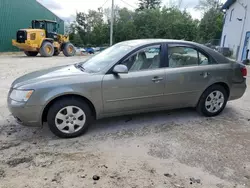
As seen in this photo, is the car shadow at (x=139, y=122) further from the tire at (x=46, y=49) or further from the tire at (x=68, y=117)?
the tire at (x=46, y=49)

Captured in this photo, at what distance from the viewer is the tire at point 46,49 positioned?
16062 mm

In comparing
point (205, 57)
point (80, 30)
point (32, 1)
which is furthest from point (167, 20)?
point (205, 57)

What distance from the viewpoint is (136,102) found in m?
3.75

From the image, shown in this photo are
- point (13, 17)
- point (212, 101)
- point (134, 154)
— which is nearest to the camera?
point (134, 154)

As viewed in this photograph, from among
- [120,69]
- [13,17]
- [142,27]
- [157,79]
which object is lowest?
[157,79]

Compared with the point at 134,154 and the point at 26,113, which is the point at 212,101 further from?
the point at 26,113

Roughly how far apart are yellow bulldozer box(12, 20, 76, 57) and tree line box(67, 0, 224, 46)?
16276 mm

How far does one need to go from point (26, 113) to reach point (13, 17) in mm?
21586

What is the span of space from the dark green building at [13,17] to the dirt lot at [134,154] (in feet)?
63.7

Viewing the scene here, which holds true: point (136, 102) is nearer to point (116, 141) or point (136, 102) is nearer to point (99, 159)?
point (116, 141)

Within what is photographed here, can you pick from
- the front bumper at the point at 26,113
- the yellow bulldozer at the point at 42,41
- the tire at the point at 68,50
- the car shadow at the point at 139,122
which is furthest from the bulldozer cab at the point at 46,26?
the front bumper at the point at 26,113

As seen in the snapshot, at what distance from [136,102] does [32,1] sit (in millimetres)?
23358

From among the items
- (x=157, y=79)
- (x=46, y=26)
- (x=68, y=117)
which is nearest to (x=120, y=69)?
(x=157, y=79)

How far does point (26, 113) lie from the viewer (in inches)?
126
